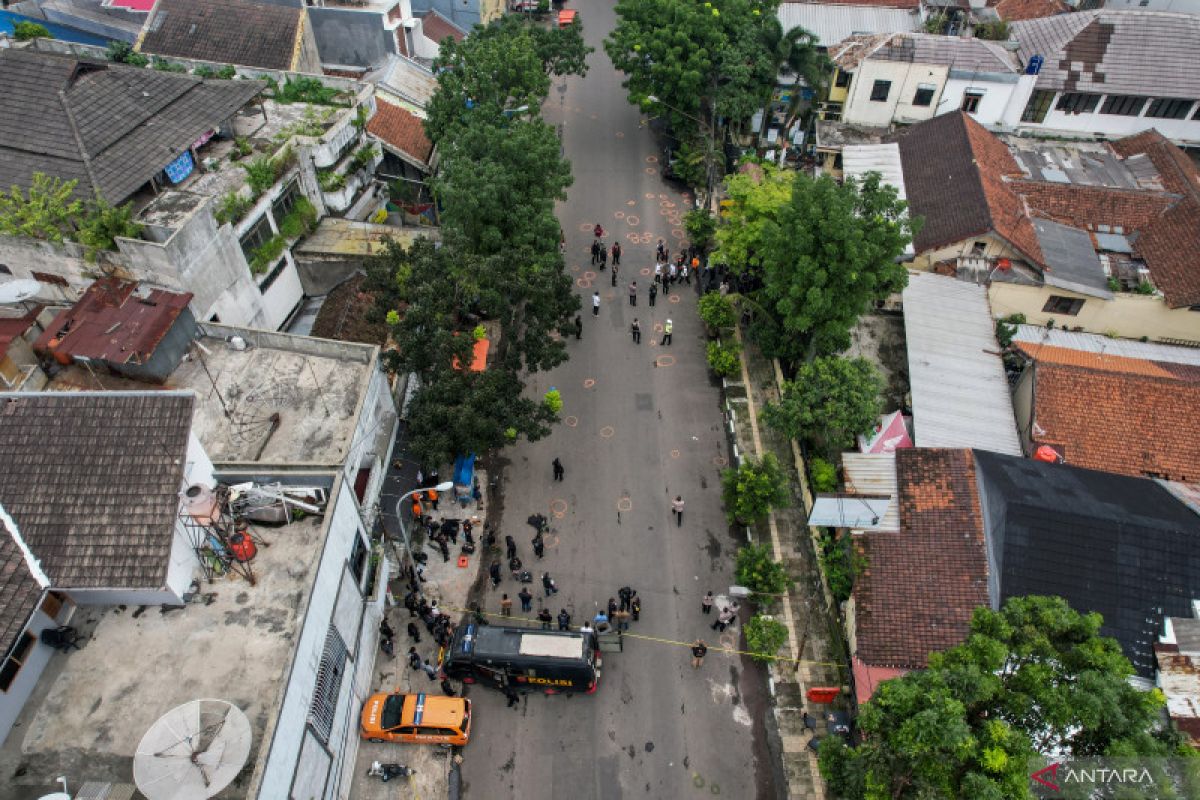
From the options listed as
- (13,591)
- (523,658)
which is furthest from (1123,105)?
(13,591)

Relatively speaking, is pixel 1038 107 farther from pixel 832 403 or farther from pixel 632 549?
pixel 632 549

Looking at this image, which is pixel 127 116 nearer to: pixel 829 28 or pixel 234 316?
pixel 234 316

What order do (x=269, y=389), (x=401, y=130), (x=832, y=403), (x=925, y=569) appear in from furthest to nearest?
(x=401, y=130)
(x=832, y=403)
(x=269, y=389)
(x=925, y=569)

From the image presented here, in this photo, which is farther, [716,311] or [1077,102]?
[1077,102]

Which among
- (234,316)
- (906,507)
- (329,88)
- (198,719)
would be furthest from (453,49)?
(198,719)

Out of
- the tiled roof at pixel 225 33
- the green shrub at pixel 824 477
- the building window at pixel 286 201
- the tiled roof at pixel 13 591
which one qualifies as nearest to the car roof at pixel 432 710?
the tiled roof at pixel 13 591

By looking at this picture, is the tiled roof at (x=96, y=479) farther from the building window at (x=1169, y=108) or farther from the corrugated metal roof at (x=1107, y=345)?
the building window at (x=1169, y=108)
